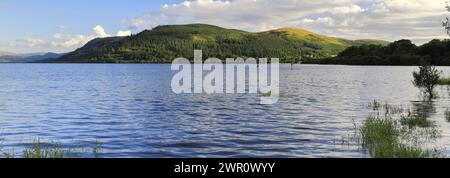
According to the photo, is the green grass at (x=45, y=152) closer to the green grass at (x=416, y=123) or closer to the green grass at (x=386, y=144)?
the green grass at (x=386, y=144)

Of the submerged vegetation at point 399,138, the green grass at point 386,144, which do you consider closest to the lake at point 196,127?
the submerged vegetation at point 399,138

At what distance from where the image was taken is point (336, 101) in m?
57.9

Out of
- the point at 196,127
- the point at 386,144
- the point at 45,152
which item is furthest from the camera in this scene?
the point at 196,127

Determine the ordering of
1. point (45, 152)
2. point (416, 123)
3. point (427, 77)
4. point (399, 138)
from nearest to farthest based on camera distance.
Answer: point (45, 152) < point (399, 138) < point (416, 123) < point (427, 77)

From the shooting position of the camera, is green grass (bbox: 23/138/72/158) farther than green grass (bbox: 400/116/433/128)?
No

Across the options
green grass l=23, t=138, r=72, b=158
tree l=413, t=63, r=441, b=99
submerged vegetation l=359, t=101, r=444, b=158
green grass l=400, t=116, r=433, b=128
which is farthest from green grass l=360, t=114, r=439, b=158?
tree l=413, t=63, r=441, b=99

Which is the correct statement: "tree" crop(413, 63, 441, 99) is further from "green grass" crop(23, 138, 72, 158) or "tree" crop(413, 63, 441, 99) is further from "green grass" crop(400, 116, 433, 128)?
"green grass" crop(23, 138, 72, 158)

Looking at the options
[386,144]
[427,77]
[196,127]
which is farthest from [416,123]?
[427,77]

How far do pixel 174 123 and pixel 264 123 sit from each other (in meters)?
7.15

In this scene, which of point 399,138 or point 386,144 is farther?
point 399,138

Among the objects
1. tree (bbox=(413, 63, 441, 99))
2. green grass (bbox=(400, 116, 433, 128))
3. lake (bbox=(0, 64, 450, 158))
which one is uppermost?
tree (bbox=(413, 63, 441, 99))

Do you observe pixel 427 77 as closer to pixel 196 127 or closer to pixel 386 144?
pixel 196 127

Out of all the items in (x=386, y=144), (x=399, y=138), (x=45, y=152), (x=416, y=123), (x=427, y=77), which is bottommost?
(x=399, y=138)
